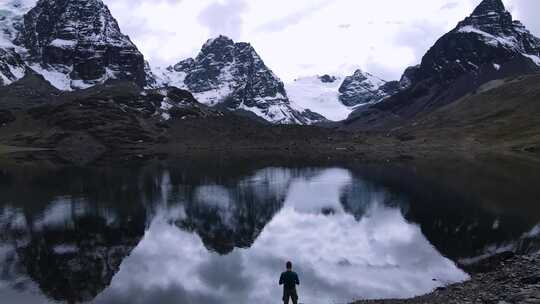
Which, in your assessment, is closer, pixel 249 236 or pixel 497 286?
pixel 497 286

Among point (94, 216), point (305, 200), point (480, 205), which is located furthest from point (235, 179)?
point (480, 205)

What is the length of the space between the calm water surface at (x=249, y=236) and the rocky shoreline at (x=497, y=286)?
3.32 m

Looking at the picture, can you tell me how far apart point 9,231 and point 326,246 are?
45239 mm

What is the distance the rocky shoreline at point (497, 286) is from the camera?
34.3 metres

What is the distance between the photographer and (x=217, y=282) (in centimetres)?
5338

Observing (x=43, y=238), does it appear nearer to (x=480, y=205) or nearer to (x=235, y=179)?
(x=480, y=205)

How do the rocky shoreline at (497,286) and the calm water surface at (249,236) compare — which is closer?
the rocky shoreline at (497,286)

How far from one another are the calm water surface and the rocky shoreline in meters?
3.32

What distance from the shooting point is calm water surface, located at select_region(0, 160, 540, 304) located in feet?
169

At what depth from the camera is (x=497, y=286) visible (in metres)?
39.9

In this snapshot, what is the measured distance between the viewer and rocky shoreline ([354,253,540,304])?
34269 mm

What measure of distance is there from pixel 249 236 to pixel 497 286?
41549mm

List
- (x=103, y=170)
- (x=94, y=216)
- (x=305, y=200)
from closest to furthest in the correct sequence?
(x=94, y=216) < (x=305, y=200) < (x=103, y=170)

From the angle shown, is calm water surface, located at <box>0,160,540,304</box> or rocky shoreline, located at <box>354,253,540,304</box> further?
calm water surface, located at <box>0,160,540,304</box>
